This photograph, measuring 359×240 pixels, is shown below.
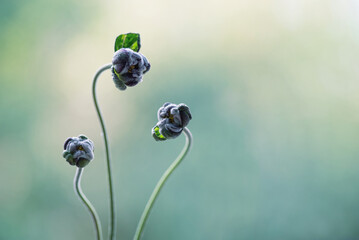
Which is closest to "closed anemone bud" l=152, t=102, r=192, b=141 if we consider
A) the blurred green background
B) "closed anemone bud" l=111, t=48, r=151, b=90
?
"closed anemone bud" l=111, t=48, r=151, b=90

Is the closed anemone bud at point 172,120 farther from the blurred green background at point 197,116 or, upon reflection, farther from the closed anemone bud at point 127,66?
the blurred green background at point 197,116

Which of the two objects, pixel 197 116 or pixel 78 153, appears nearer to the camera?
pixel 78 153

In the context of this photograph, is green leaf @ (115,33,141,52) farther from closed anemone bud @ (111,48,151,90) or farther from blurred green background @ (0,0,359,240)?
blurred green background @ (0,0,359,240)

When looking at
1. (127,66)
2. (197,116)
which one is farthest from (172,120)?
(197,116)

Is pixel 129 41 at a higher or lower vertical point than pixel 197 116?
lower

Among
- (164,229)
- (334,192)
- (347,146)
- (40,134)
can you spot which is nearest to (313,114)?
(347,146)

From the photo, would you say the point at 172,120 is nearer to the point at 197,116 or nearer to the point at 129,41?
the point at 129,41

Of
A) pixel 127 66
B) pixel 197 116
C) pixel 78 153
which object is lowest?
pixel 78 153

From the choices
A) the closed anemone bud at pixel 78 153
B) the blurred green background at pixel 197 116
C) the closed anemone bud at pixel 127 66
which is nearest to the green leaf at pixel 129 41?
the closed anemone bud at pixel 127 66

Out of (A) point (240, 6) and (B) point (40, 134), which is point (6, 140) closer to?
(B) point (40, 134)
